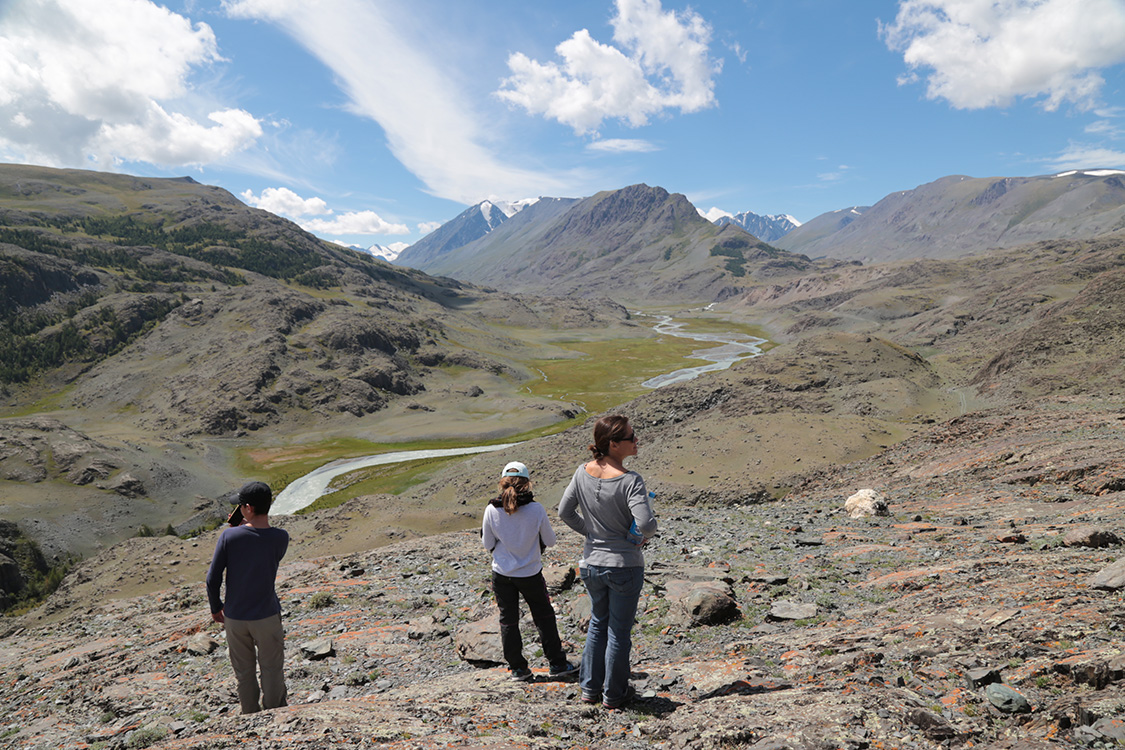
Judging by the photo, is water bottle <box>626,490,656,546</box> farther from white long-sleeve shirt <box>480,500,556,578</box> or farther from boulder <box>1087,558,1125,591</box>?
boulder <box>1087,558,1125,591</box>

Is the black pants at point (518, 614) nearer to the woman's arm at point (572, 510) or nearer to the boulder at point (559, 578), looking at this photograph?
the woman's arm at point (572, 510)

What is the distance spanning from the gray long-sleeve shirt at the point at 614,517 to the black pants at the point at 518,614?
1.72m

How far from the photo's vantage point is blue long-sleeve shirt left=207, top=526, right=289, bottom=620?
809cm

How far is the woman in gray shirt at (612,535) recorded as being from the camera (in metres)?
7.05

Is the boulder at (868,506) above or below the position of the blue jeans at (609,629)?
below

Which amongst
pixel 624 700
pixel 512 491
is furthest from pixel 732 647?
pixel 512 491

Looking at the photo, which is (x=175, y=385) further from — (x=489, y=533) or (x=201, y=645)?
(x=489, y=533)

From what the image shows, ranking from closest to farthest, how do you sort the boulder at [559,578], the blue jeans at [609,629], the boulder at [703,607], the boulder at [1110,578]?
the blue jeans at [609,629] → the boulder at [1110,578] → the boulder at [703,607] → the boulder at [559,578]

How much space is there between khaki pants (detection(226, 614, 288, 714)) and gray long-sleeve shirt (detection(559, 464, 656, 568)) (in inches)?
205

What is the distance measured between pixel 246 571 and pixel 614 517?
18.8 ft

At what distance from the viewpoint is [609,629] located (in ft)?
24.4

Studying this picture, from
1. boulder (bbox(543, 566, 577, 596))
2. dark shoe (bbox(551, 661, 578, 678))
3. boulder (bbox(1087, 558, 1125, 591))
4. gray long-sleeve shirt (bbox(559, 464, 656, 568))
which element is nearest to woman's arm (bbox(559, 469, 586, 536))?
gray long-sleeve shirt (bbox(559, 464, 656, 568))

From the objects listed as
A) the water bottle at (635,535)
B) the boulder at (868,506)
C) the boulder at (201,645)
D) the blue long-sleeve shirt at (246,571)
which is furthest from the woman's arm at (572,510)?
the boulder at (868,506)

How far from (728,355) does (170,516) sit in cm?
14816
